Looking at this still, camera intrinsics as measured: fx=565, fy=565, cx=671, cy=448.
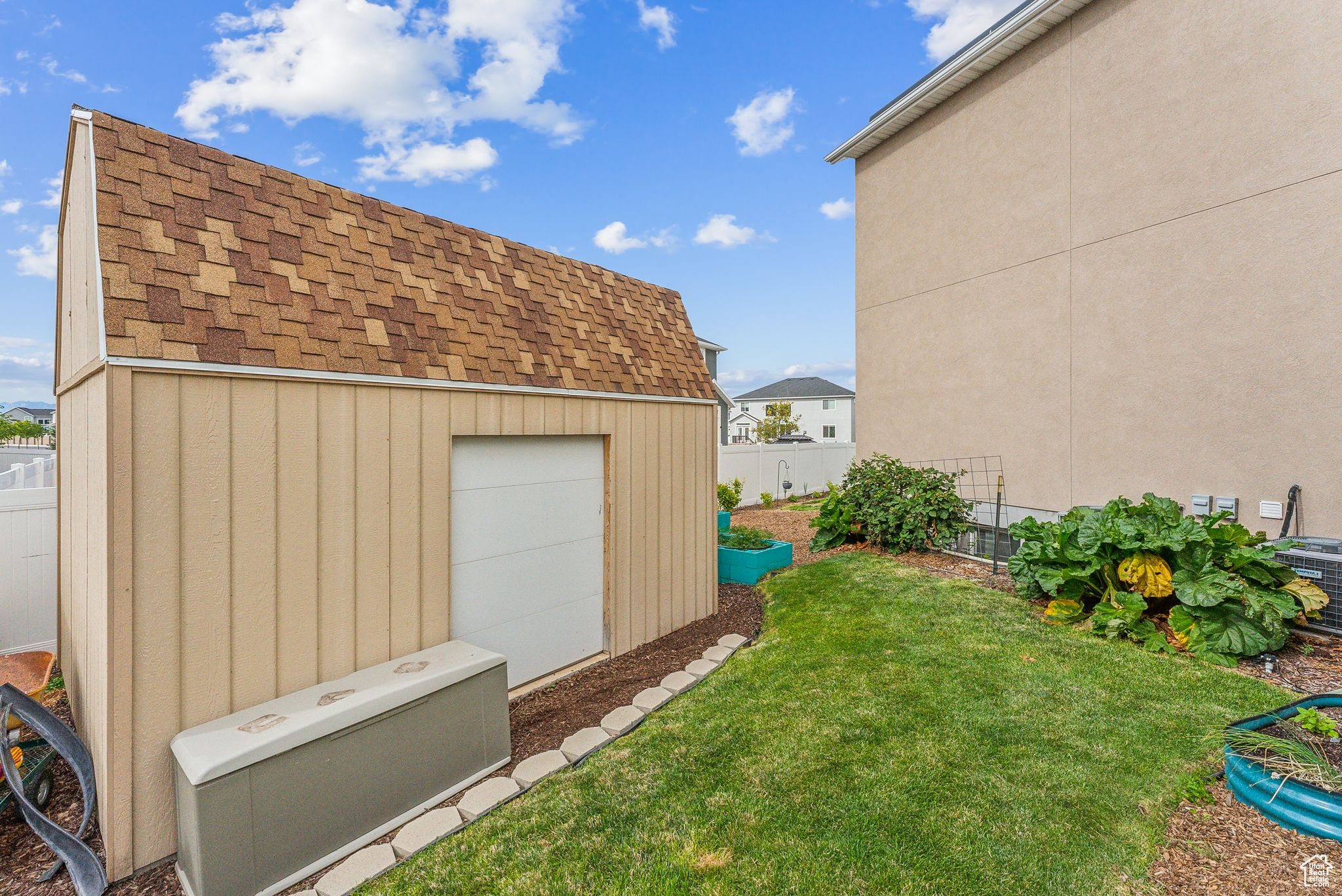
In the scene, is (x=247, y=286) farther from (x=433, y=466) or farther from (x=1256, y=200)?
(x=1256, y=200)

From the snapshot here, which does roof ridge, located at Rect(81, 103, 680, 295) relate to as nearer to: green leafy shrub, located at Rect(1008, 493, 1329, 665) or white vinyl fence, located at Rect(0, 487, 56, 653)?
white vinyl fence, located at Rect(0, 487, 56, 653)

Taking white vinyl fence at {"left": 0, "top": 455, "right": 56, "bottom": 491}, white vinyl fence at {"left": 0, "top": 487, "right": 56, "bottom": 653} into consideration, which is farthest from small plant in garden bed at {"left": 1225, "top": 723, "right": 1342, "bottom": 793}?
white vinyl fence at {"left": 0, "top": 455, "right": 56, "bottom": 491}

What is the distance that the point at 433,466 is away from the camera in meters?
3.81

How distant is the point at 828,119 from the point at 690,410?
9.01 m

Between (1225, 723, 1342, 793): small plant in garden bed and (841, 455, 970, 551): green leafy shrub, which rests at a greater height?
(841, 455, 970, 551): green leafy shrub

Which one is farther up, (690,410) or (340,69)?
(340,69)

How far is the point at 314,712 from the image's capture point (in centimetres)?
276

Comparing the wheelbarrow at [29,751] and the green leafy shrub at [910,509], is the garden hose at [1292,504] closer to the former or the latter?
the green leafy shrub at [910,509]

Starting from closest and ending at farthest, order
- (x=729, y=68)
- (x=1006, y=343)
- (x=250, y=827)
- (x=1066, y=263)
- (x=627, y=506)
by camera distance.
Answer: (x=250, y=827)
(x=627, y=506)
(x=1066, y=263)
(x=1006, y=343)
(x=729, y=68)

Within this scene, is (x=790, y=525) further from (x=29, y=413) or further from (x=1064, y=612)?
(x=29, y=413)

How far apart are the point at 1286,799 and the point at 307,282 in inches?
216

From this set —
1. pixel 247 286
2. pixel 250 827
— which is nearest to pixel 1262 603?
pixel 250 827

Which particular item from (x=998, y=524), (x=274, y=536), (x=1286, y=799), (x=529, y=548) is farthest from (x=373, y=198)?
(x=998, y=524)

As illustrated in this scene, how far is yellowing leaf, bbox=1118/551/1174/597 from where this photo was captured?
4.68 m
